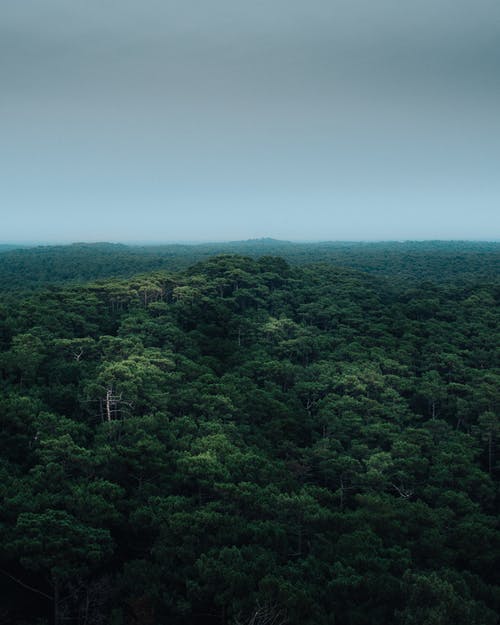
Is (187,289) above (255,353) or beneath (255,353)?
above

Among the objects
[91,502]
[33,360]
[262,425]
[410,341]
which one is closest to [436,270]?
[410,341]

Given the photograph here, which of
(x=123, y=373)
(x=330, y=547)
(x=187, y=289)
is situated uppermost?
(x=187, y=289)

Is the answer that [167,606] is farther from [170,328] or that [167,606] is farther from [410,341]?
[410,341]

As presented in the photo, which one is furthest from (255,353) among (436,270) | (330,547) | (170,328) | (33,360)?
(436,270)

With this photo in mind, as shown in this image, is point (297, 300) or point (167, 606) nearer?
point (167, 606)

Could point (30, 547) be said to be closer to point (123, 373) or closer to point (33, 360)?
point (123, 373)

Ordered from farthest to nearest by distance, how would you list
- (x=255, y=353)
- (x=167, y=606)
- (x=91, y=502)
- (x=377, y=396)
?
1. (x=255, y=353)
2. (x=377, y=396)
3. (x=91, y=502)
4. (x=167, y=606)

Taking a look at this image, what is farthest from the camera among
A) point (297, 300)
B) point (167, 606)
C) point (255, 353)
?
point (297, 300)
